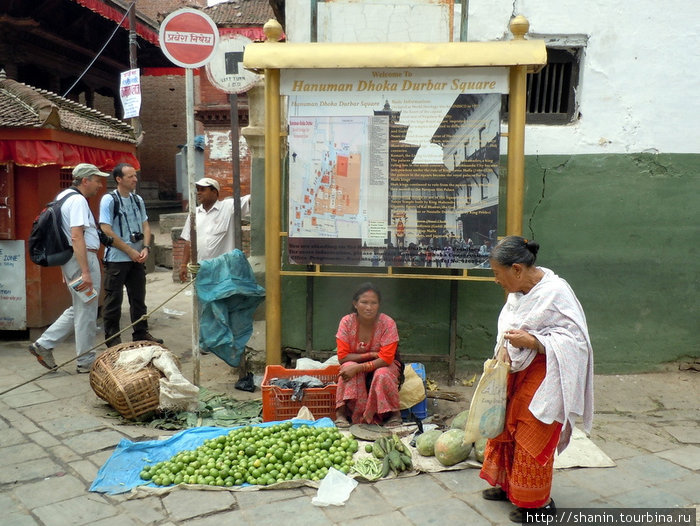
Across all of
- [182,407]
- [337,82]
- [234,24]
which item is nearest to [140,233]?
[182,407]

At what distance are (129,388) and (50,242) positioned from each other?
6.35 ft

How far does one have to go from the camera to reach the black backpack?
561 centimetres

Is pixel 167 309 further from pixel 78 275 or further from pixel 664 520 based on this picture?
pixel 664 520

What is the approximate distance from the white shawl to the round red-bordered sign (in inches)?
120

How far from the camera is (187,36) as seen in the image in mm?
4551

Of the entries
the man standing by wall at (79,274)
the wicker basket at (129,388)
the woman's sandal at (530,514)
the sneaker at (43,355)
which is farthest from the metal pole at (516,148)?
the sneaker at (43,355)

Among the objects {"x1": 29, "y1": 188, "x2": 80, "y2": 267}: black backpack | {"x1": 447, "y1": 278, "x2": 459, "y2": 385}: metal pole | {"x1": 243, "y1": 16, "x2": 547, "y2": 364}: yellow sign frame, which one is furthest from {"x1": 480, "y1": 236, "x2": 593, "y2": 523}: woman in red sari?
{"x1": 29, "y1": 188, "x2": 80, "y2": 267}: black backpack

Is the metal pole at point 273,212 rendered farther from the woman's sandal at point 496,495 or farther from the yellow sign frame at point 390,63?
the woman's sandal at point 496,495

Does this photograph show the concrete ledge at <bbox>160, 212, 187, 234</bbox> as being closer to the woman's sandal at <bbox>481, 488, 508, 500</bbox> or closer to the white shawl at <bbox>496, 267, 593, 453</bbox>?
the woman's sandal at <bbox>481, 488, 508, 500</bbox>

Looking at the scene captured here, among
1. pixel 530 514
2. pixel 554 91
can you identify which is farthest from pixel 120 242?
pixel 530 514

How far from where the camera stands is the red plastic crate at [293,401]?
4.48 m

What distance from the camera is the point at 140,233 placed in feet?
20.2

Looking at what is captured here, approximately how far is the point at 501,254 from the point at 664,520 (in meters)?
1.68

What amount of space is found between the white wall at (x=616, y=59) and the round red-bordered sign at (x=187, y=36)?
3.44ft
